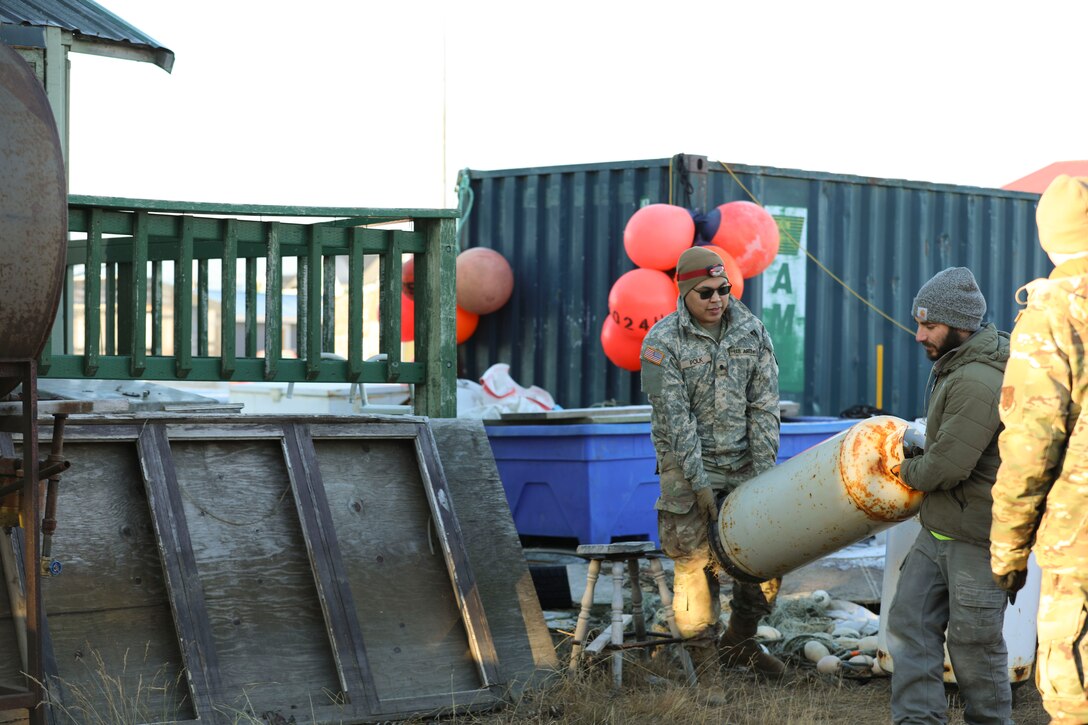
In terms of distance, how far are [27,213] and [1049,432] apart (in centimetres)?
304

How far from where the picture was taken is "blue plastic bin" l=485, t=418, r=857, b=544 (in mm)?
7871

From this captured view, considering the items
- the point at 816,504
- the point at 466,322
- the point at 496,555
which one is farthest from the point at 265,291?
the point at 466,322

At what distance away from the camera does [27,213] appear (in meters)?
3.98

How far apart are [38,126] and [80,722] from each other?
2021 millimetres

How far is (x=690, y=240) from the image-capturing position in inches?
339

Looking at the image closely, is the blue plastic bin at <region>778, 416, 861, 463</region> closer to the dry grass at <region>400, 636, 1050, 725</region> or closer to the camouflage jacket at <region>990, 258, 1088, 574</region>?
the dry grass at <region>400, 636, 1050, 725</region>

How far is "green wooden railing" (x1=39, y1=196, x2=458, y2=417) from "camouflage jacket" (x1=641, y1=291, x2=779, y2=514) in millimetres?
1058

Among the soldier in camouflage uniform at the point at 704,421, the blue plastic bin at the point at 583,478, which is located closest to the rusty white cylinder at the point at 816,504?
the soldier in camouflage uniform at the point at 704,421

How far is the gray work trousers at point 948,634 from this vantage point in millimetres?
4492

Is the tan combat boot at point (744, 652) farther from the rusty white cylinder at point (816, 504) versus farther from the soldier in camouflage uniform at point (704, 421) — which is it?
the rusty white cylinder at point (816, 504)

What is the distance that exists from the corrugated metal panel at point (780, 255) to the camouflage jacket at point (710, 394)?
365 centimetres

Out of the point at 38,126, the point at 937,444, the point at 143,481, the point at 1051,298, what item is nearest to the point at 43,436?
the point at 143,481

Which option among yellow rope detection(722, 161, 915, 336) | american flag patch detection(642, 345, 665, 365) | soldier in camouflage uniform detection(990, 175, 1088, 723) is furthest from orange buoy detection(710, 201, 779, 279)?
soldier in camouflage uniform detection(990, 175, 1088, 723)

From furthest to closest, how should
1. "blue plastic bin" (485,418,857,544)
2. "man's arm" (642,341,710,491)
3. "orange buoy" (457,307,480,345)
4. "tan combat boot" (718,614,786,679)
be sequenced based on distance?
"orange buoy" (457,307,480,345)
"blue plastic bin" (485,418,857,544)
"tan combat boot" (718,614,786,679)
"man's arm" (642,341,710,491)
